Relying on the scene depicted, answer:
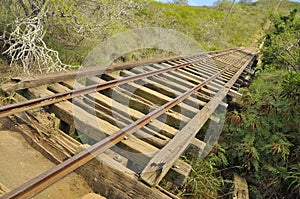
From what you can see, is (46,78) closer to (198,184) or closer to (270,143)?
(198,184)

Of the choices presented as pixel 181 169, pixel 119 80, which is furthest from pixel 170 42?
pixel 181 169

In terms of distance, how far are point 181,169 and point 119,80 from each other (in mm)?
2325

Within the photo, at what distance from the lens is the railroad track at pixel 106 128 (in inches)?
96.8

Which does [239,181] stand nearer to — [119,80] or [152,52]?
[119,80]

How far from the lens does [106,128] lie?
126 inches

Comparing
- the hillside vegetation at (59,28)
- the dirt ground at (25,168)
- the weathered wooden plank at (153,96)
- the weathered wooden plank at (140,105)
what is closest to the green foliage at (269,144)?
the weathered wooden plank at (153,96)

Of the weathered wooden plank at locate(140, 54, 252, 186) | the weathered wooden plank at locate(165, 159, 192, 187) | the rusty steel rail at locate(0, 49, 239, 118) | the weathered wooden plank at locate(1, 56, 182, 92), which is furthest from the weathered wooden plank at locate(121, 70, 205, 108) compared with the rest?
the weathered wooden plank at locate(165, 159, 192, 187)

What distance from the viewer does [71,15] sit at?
646cm

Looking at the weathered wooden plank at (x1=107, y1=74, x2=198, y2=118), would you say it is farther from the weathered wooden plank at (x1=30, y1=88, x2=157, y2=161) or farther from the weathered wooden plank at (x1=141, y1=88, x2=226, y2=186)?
the weathered wooden plank at (x1=30, y1=88, x2=157, y2=161)

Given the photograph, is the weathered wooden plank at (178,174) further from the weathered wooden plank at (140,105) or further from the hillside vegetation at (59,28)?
the hillside vegetation at (59,28)

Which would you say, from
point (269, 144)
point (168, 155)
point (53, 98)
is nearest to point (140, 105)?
point (53, 98)

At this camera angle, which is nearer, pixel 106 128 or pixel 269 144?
pixel 106 128

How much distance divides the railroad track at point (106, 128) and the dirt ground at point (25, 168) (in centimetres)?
9

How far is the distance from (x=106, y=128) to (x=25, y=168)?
965 mm
